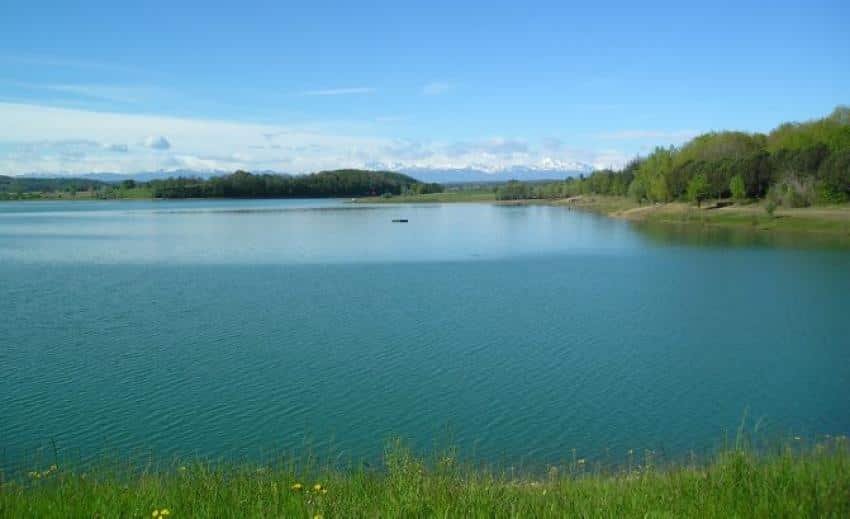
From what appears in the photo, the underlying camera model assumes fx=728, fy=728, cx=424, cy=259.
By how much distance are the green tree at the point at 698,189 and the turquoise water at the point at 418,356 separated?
3145 centimetres

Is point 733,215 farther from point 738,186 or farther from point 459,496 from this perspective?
point 459,496

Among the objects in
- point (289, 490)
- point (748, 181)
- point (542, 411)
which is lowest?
point (542, 411)

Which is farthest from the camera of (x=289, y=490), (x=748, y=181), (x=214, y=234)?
(x=748, y=181)

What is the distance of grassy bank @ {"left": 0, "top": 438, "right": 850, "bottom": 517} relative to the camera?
5840 millimetres

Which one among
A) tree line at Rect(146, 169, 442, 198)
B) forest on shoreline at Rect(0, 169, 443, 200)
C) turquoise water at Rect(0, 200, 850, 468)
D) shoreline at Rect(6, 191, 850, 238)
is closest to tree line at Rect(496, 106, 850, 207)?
shoreline at Rect(6, 191, 850, 238)

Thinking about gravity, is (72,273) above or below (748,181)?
below

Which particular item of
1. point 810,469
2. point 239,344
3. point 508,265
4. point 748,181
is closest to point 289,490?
point 810,469

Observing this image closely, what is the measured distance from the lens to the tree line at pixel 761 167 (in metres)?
57.9

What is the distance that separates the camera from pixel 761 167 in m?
65.1

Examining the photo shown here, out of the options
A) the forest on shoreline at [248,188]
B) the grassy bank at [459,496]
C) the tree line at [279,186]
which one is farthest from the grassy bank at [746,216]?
the tree line at [279,186]

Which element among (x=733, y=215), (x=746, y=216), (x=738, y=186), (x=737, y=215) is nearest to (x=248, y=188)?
(x=738, y=186)

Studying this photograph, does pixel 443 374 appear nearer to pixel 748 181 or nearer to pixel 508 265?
pixel 508 265

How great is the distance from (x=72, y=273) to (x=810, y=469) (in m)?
33.2

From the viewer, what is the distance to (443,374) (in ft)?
52.9
